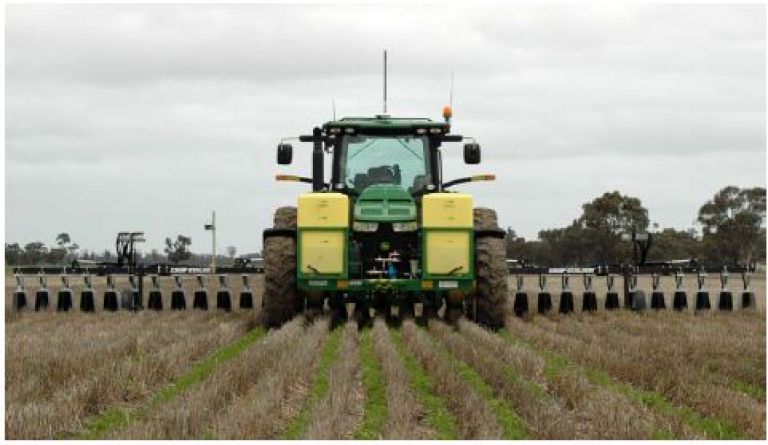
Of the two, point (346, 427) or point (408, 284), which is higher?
point (408, 284)

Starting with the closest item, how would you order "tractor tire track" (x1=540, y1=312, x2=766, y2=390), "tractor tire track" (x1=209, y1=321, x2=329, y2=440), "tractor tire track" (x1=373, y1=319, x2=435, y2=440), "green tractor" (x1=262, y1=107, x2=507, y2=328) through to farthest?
"tractor tire track" (x1=209, y1=321, x2=329, y2=440)
"tractor tire track" (x1=373, y1=319, x2=435, y2=440)
"tractor tire track" (x1=540, y1=312, x2=766, y2=390)
"green tractor" (x1=262, y1=107, x2=507, y2=328)

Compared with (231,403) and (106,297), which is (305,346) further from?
(106,297)

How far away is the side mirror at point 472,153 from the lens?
43.1ft

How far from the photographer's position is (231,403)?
21.6ft

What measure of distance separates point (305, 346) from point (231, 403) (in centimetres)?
282

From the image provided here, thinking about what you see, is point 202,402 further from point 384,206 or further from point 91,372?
point 384,206

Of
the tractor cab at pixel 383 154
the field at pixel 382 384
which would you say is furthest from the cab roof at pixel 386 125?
the field at pixel 382 384

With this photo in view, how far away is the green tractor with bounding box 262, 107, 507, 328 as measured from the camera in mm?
12344

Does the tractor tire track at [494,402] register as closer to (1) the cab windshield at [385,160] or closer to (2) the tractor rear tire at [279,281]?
(2) the tractor rear tire at [279,281]

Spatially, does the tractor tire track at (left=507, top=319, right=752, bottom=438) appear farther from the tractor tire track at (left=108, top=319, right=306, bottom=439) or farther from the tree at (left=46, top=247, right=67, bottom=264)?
the tree at (left=46, top=247, right=67, bottom=264)

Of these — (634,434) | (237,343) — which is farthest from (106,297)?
(634,434)

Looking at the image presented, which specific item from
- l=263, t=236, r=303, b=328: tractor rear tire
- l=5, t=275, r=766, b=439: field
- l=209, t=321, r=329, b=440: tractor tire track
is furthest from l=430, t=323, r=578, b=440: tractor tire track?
l=263, t=236, r=303, b=328: tractor rear tire

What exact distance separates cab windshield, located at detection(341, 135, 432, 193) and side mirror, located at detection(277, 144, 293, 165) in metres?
0.99

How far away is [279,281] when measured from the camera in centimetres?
1250
